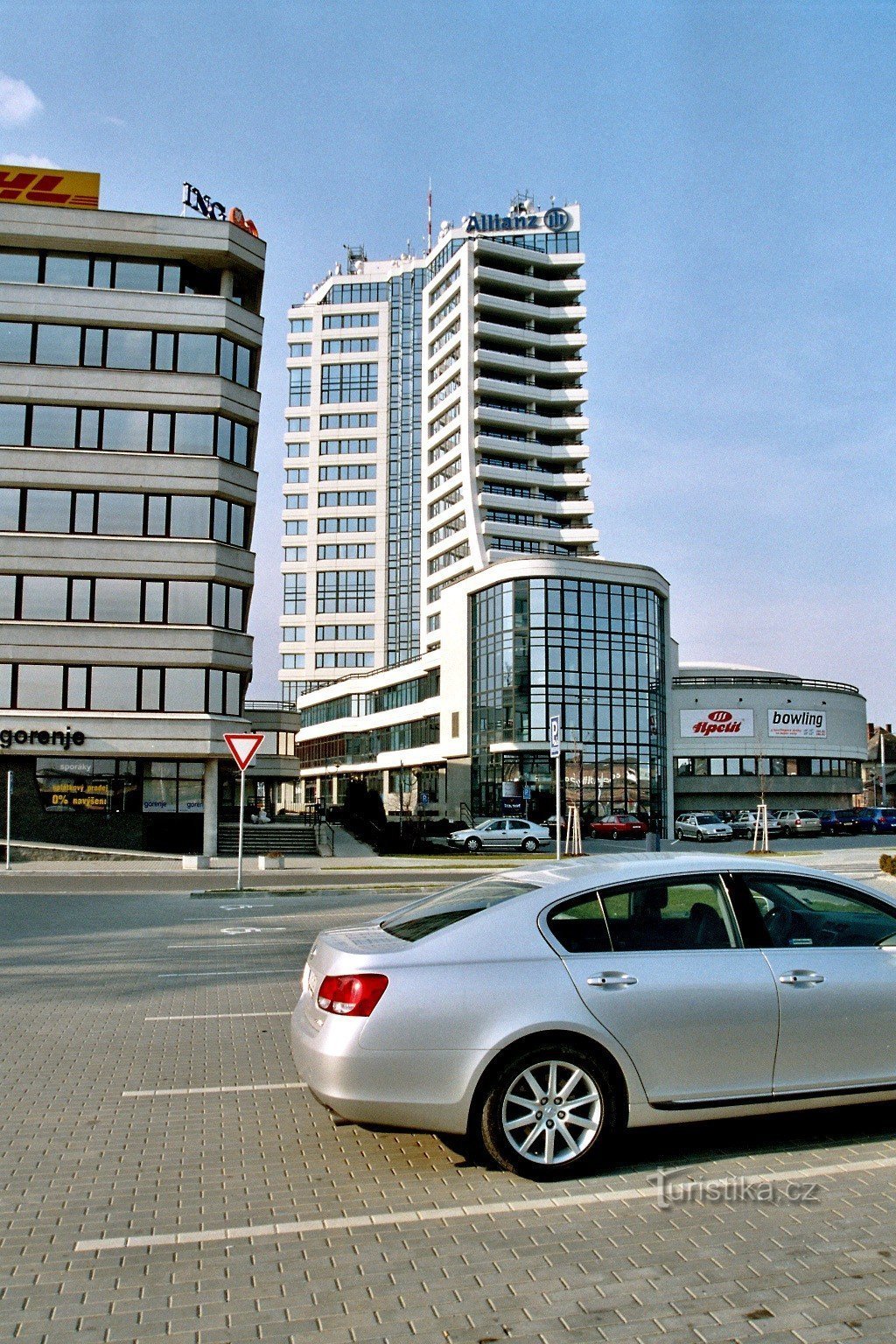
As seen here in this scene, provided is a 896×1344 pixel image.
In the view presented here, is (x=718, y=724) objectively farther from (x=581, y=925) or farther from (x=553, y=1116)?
(x=553, y=1116)

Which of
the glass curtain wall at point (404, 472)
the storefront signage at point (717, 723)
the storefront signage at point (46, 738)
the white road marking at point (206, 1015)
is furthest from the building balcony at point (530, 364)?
the white road marking at point (206, 1015)

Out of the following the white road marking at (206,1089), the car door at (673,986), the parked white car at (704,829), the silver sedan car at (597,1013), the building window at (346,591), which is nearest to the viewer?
the silver sedan car at (597,1013)

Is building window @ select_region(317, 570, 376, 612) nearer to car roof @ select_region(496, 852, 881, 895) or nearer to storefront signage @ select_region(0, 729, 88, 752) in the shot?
storefront signage @ select_region(0, 729, 88, 752)

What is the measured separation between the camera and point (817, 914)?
5.70 m

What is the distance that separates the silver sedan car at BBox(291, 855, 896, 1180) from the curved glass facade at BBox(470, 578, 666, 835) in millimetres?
48494

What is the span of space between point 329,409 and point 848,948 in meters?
96.4

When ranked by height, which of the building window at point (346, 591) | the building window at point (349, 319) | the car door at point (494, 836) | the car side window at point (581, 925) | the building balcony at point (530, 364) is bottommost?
the car door at point (494, 836)

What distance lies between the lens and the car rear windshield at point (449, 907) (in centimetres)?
557

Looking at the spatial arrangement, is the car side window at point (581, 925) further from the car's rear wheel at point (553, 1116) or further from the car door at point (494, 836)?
the car door at point (494, 836)

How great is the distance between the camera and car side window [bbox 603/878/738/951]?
5316 mm

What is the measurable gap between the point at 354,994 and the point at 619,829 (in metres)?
45.1

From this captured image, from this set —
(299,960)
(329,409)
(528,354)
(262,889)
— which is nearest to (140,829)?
(262,889)

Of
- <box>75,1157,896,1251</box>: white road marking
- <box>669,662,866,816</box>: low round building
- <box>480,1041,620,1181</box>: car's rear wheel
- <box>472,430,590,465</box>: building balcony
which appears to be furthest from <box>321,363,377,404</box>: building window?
<box>75,1157,896,1251</box>: white road marking

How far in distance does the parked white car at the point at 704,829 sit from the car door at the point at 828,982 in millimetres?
45141
